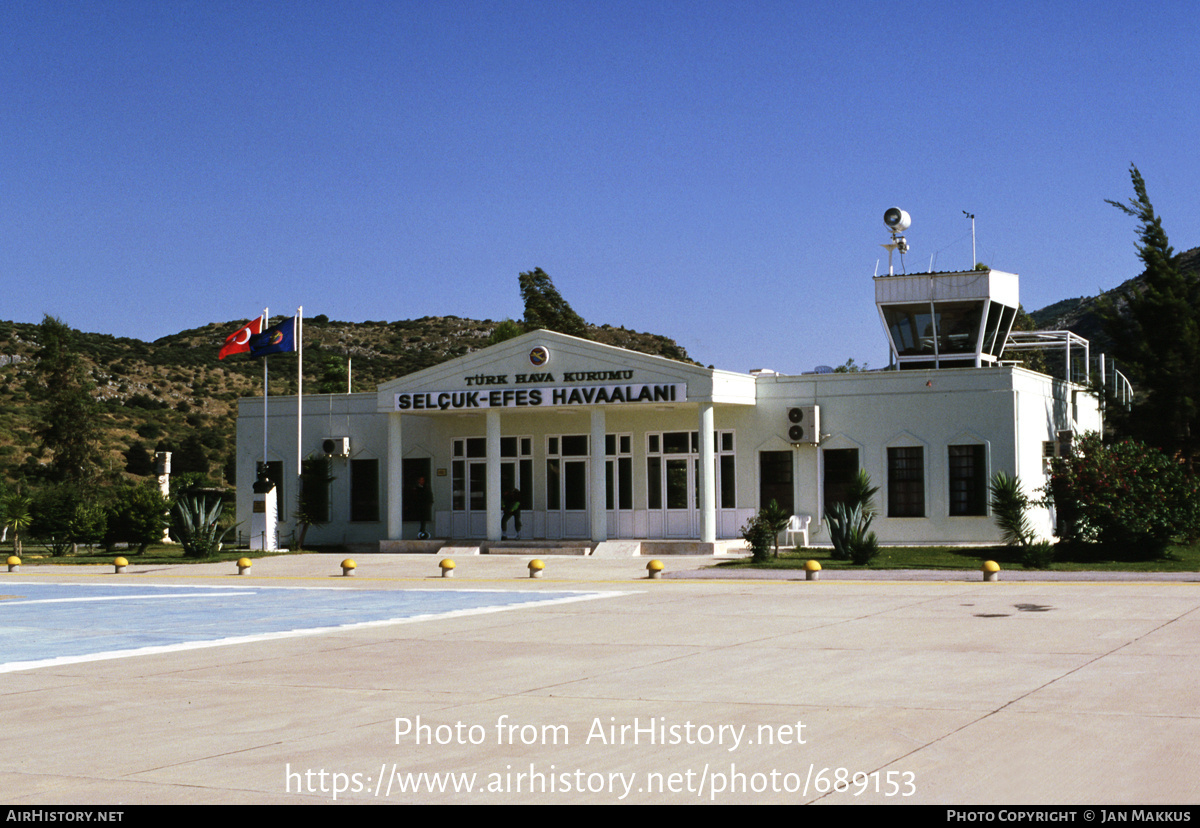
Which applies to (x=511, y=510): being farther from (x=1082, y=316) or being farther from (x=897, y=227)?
(x=1082, y=316)

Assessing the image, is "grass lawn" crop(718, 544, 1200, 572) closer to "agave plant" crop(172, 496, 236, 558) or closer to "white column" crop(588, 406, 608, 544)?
"white column" crop(588, 406, 608, 544)

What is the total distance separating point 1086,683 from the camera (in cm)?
941

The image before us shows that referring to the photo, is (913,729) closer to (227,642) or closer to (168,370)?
(227,642)

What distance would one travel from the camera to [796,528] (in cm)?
3106

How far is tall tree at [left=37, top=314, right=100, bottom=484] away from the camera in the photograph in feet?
178

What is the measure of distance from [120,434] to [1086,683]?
225 feet

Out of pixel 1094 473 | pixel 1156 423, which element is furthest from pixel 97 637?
pixel 1156 423

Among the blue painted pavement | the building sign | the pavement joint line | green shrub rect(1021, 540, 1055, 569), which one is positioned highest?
the building sign

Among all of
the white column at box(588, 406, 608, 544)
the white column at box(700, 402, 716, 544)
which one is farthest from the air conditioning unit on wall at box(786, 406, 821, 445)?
the white column at box(588, 406, 608, 544)

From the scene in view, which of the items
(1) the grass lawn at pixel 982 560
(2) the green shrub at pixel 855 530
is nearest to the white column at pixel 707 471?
(1) the grass lawn at pixel 982 560

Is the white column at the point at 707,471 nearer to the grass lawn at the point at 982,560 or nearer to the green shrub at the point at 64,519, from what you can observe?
the grass lawn at the point at 982,560

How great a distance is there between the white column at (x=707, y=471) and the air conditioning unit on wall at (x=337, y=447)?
38.0ft

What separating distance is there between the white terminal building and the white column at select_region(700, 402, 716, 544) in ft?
0.19

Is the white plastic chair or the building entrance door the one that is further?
the building entrance door
